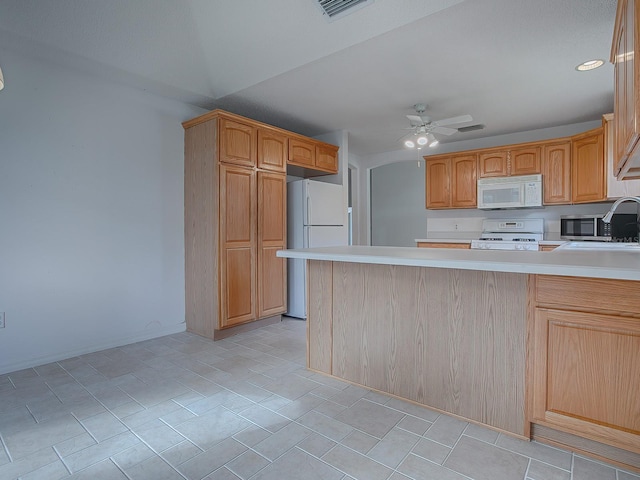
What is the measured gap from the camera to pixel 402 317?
216 centimetres

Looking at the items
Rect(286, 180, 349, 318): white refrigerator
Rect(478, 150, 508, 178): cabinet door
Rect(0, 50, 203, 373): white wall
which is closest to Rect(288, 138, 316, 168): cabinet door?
Rect(286, 180, 349, 318): white refrigerator

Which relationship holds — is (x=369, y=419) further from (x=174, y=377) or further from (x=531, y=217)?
(x=531, y=217)

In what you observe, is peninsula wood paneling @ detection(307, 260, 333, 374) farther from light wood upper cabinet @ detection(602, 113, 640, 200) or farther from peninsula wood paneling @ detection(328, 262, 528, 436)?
light wood upper cabinet @ detection(602, 113, 640, 200)

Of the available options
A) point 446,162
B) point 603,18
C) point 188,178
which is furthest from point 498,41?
point 188,178

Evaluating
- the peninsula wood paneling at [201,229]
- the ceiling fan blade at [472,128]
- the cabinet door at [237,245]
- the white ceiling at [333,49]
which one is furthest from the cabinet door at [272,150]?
the ceiling fan blade at [472,128]

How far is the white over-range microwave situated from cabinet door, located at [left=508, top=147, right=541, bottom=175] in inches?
4.0

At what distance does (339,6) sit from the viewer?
93.2 inches

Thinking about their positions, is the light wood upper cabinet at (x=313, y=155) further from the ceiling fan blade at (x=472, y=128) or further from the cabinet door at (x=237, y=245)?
the ceiling fan blade at (x=472, y=128)

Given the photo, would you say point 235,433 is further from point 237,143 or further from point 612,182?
point 612,182

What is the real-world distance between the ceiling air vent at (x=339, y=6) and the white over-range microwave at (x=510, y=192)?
3284 millimetres

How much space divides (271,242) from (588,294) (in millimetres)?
2942

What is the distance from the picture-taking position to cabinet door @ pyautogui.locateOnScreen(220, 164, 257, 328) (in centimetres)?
→ 341

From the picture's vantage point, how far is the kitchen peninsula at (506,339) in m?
1.52

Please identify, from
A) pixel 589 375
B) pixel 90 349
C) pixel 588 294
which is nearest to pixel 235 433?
pixel 589 375
